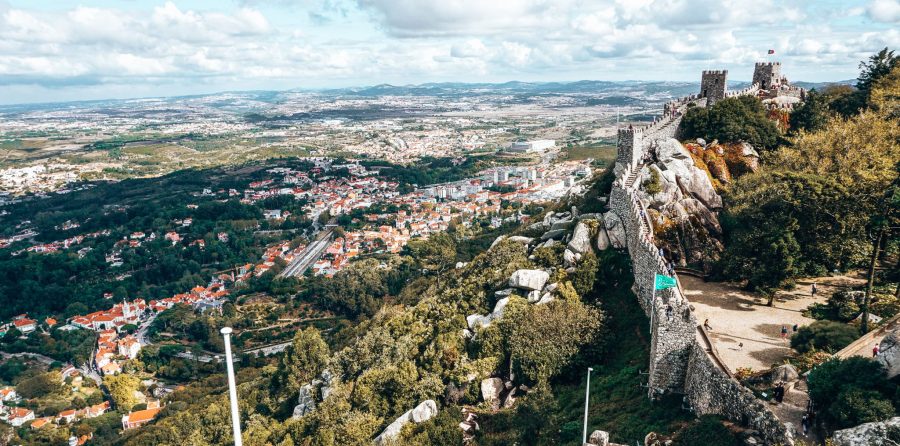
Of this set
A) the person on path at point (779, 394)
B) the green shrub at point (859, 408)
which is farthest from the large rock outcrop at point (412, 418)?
the green shrub at point (859, 408)

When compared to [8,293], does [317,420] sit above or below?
above

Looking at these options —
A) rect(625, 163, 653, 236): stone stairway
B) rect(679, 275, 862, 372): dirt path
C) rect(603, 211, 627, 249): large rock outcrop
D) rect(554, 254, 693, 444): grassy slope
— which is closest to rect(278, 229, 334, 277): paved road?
rect(625, 163, 653, 236): stone stairway

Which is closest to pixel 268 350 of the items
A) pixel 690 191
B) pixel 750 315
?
pixel 690 191

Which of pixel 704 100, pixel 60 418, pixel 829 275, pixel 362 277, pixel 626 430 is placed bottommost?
pixel 60 418

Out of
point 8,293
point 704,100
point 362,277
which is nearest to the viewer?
point 704,100

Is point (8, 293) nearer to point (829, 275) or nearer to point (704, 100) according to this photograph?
point (704, 100)

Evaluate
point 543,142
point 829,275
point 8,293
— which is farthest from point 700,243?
point 543,142

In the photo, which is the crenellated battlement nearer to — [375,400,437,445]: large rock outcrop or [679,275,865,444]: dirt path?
[679,275,865,444]: dirt path

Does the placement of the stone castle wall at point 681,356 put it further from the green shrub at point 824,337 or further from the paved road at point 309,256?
the paved road at point 309,256
